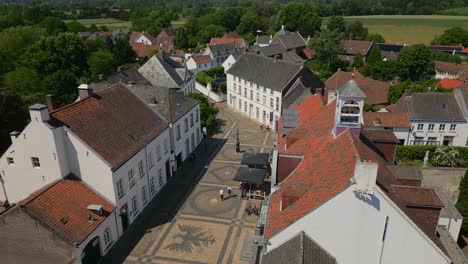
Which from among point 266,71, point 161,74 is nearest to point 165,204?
point 161,74

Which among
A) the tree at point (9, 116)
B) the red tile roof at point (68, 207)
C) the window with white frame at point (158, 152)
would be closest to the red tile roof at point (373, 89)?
the window with white frame at point (158, 152)

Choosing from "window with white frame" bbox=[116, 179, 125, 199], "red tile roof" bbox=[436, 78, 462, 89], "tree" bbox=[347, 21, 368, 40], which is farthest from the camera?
"tree" bbox=[347, 21, 368, 40]

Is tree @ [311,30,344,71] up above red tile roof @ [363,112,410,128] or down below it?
above

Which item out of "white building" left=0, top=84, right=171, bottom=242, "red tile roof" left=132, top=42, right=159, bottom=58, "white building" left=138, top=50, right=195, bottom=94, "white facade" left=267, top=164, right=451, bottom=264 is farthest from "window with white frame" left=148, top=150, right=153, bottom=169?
"red tile roof" left=132, top=42, right=159, bottom=58

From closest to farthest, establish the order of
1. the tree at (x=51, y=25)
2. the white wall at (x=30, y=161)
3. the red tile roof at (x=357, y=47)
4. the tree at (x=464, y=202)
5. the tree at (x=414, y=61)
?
the white wall at (x=30, y=161)
the tree at (x=464, y=202)
the tree at (x=414, y=61)
the tree at (x=51, y=25)
the red tile roof at (x=357, y=47)

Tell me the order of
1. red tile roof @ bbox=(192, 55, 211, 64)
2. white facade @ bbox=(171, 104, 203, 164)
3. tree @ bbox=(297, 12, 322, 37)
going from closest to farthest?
white facade @ bbox=(171, 104, 203, 164) → red tile roof @ bbox=(192, 55, 211, 64) → tree @ bbox=(297, 12, 322, 37)

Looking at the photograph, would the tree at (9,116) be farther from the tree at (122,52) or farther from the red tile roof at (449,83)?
the red tile roof at (449,83)

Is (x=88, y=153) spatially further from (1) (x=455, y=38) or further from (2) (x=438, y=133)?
(1) (x=455, y=38)

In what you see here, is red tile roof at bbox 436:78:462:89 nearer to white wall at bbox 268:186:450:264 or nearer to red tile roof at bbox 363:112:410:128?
red tile roof at bbox 363:112:410:128
